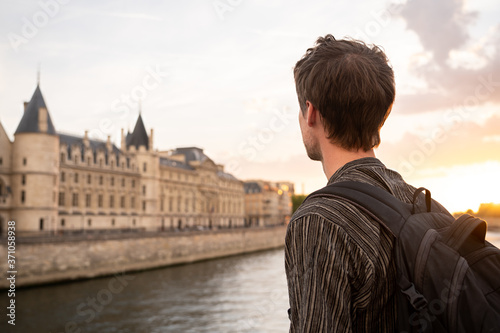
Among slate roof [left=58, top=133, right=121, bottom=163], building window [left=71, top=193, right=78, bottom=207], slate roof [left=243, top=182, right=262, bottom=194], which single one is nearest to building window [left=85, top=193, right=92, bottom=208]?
building window [left=71, top=193, right=78, bottom=207]

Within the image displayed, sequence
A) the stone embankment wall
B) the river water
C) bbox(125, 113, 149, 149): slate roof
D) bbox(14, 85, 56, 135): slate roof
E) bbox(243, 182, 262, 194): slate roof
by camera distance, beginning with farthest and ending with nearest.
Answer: bbox(243, 182, 262, 194): slate roof, bbox(125, 113, 149, 149): slate roof, bbox(14, 85, 56, 135): slate roof, the stone embankment wall, the river water

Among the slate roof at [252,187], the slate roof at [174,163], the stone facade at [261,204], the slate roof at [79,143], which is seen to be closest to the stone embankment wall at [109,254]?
the slate roof at [79,143]

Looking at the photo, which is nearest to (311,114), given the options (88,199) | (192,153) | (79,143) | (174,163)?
(88,199)

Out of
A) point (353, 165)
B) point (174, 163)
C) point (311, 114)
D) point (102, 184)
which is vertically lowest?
point (353, 165)

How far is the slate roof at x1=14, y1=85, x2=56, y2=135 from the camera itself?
38438mm

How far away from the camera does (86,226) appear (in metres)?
47.1

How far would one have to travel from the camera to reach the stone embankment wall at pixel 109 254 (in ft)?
89.8

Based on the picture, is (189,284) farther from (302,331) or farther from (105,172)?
(302,331)

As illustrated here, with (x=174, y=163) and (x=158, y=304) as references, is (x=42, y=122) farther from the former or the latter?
(x=174, y=163)

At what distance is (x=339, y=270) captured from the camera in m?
1.19

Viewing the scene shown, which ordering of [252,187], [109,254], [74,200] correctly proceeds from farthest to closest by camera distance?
1. [252,187]
2. [74,200]
3. [109,254]

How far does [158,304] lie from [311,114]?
79.0ft

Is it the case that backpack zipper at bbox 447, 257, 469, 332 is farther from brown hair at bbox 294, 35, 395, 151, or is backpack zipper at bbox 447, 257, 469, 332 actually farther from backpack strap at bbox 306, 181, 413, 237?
brown hair at bbox 294, 35, 395, 151

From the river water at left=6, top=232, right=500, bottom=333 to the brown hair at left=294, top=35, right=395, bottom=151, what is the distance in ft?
50.3
